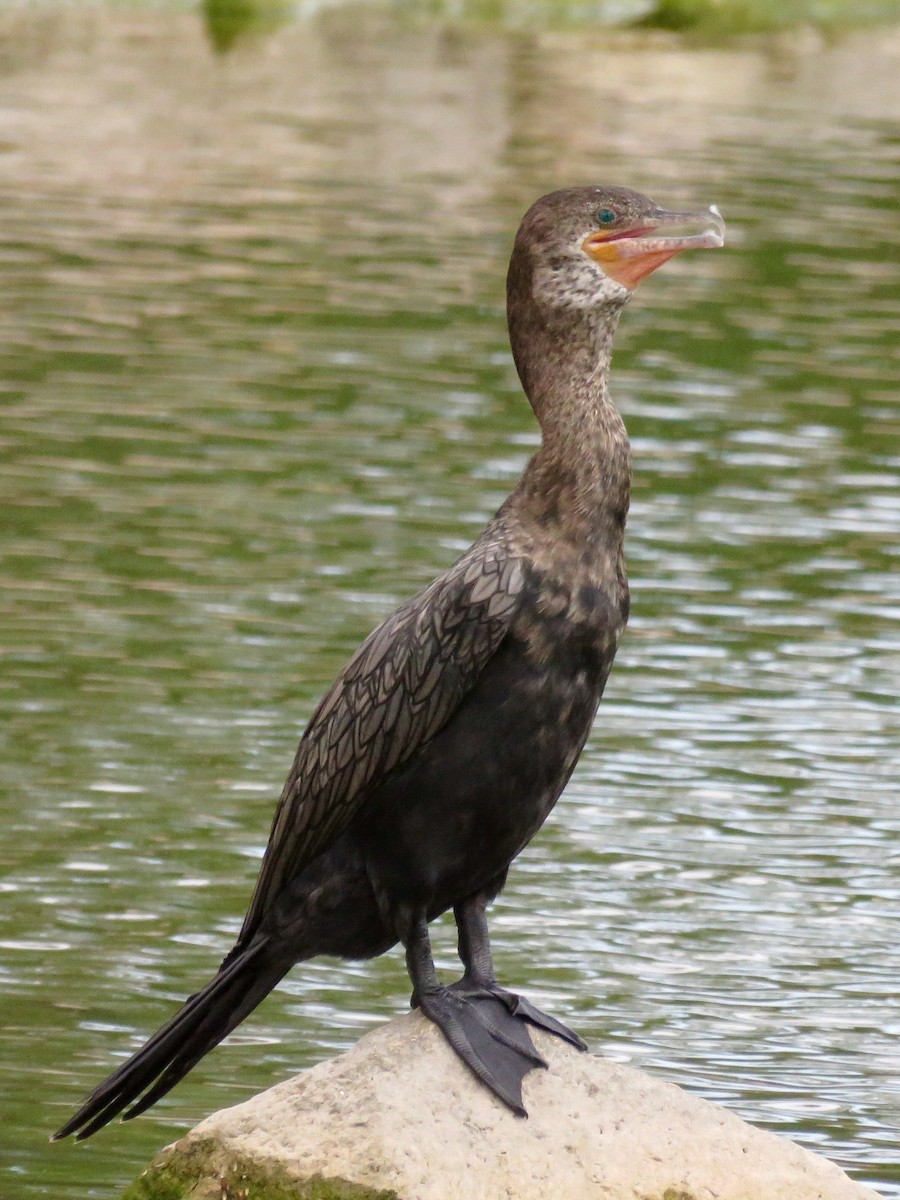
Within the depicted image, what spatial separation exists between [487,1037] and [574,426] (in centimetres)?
149

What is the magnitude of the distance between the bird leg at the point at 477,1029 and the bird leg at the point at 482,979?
0.03 meters

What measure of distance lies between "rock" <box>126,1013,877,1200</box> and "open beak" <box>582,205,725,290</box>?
74.5 inches

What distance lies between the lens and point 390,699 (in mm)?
5883

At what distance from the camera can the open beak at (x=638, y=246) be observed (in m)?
5.83

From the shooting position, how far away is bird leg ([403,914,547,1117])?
5.96 metres

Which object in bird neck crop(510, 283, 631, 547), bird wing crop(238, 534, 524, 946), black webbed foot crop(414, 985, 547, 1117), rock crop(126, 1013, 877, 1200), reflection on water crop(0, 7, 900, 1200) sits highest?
bird neck crop(510, 283, 631, 547)

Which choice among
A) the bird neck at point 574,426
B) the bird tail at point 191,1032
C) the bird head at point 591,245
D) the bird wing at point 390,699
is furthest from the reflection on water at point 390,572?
the bird head at point 591,245

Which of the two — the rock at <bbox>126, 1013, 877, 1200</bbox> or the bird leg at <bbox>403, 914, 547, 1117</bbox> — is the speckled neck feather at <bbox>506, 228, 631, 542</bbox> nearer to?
the bird leg at <bbox>403, 914, 547, 1117</bbox>

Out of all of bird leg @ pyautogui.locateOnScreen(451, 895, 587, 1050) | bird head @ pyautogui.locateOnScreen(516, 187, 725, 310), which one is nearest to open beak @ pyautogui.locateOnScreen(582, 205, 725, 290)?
bird head @ pyautogui.locateOnScreen(516, 187, 725, 310)

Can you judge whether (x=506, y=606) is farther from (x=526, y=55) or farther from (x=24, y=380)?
(x=526, y=55)

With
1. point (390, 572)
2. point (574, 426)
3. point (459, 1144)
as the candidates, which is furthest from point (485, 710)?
point (390, 572)

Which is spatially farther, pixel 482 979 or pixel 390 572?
pixel 390 572

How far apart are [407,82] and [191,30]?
18.4 ft

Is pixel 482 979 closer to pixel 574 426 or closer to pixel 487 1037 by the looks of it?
pixel 487 1037
